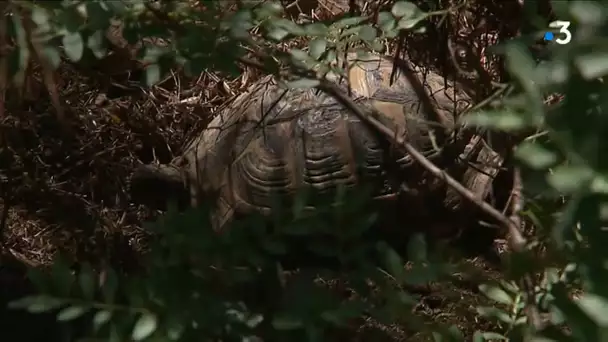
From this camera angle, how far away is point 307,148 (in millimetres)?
2051

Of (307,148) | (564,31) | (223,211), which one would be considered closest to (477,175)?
(307,148)

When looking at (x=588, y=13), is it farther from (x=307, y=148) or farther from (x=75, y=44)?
(x=307, y=148)

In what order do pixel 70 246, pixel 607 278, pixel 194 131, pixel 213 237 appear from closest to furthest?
pixel 607 278, pixel 213 237, pixel 70 246, pixel 194 131

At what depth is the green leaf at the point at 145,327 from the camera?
0.77 metres

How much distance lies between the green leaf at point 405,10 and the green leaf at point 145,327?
0.53 metres

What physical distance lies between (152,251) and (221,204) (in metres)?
1.33

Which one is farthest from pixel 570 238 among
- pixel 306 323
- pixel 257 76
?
pixel 257 76

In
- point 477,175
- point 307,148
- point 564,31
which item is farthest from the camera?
point 307,148

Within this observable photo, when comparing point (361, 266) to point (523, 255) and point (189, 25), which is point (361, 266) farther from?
point (189, 25)

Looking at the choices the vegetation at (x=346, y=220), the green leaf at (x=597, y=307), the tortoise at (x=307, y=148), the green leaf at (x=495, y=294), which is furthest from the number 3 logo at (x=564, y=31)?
the tortoise at (x=307, y=148)

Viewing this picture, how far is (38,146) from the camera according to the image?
2.14 m

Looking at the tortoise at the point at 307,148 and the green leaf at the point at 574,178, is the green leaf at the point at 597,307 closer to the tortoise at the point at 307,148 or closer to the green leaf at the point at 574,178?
the green leaf at the point at 574,178

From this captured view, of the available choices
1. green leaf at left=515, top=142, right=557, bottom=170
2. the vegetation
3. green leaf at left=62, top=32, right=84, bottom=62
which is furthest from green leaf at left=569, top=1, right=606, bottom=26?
green leaf at left=62, top=32, right=84, bottom=62

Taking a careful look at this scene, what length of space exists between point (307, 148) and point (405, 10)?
975 mm
